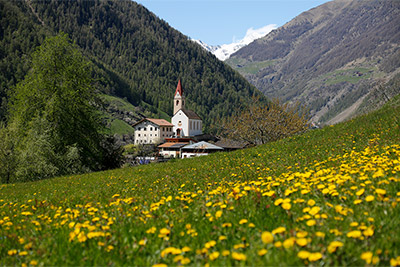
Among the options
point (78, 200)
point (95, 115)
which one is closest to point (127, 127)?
point (95, 115)

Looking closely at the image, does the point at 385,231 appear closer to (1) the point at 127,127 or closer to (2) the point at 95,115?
(2) the point at 95,115

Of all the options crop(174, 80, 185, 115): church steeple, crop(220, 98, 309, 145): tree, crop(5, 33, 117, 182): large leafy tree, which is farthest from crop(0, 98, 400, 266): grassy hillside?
crop(174, 80, 185, 115): church steeple

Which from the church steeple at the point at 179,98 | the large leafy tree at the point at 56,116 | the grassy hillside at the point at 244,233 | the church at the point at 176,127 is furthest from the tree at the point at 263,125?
the church steeple at the point at 179,98

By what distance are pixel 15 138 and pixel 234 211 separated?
32658mm

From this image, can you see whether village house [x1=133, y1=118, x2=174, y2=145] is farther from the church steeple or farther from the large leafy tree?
the large leafy tree

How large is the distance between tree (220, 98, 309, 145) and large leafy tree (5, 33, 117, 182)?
17.4 metres

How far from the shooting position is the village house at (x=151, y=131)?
15638cm

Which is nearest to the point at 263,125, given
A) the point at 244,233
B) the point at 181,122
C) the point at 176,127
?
the point at 244,233

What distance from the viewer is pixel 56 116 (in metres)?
32.3

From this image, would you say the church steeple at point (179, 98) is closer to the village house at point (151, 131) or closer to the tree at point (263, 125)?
the village house at point (151, 131)

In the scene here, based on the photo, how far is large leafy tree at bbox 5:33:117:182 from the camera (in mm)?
28312

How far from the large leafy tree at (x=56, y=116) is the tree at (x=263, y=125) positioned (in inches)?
685

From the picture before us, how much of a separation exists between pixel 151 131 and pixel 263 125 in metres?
124

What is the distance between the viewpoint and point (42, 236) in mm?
5477
